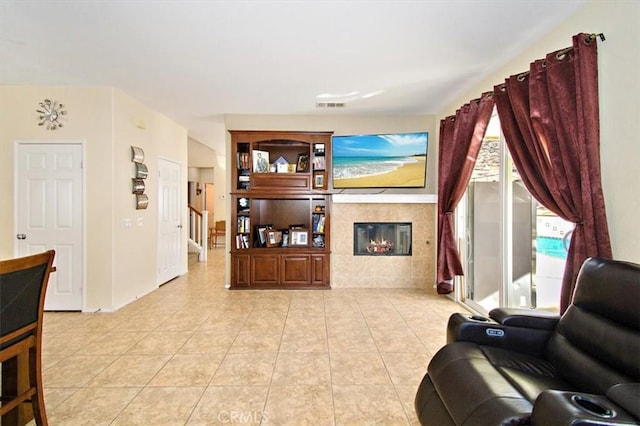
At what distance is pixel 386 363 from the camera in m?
2.78

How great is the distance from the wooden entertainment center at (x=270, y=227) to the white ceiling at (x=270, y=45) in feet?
3.26

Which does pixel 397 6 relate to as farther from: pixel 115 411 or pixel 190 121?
pixel 190 121

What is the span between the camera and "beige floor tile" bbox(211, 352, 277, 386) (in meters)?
2.51

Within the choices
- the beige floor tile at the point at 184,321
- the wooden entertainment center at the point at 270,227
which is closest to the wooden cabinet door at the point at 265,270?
the wooden entertainment center at the point at 270,227

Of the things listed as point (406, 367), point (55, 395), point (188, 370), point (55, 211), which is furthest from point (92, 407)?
point (55, 211)

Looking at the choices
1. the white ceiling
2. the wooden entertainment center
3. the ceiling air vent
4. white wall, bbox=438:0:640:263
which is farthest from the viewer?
the wooden entertainment center

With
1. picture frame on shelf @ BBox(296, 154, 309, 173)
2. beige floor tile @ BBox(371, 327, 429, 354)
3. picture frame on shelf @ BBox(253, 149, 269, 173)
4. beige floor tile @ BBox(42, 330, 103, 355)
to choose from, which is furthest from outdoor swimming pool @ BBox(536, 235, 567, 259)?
beige floor tile @ BBox(42, 330, 103, 355)

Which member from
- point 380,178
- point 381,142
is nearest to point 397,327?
point 380,178

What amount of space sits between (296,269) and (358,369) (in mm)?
2670

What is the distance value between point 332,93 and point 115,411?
12.9 feet

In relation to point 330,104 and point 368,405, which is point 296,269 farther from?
point 368,405

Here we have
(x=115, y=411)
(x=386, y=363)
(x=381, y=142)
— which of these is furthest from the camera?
(x=381, y=142)

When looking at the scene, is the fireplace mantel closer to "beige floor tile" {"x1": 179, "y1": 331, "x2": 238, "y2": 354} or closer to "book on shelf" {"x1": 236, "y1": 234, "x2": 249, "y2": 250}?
"book on shelf" {"x1": 236, "y1": 234, "x2": 249, "y2": 250}

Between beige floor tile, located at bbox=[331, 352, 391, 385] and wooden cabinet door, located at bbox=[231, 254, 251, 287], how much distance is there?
2597 mm
